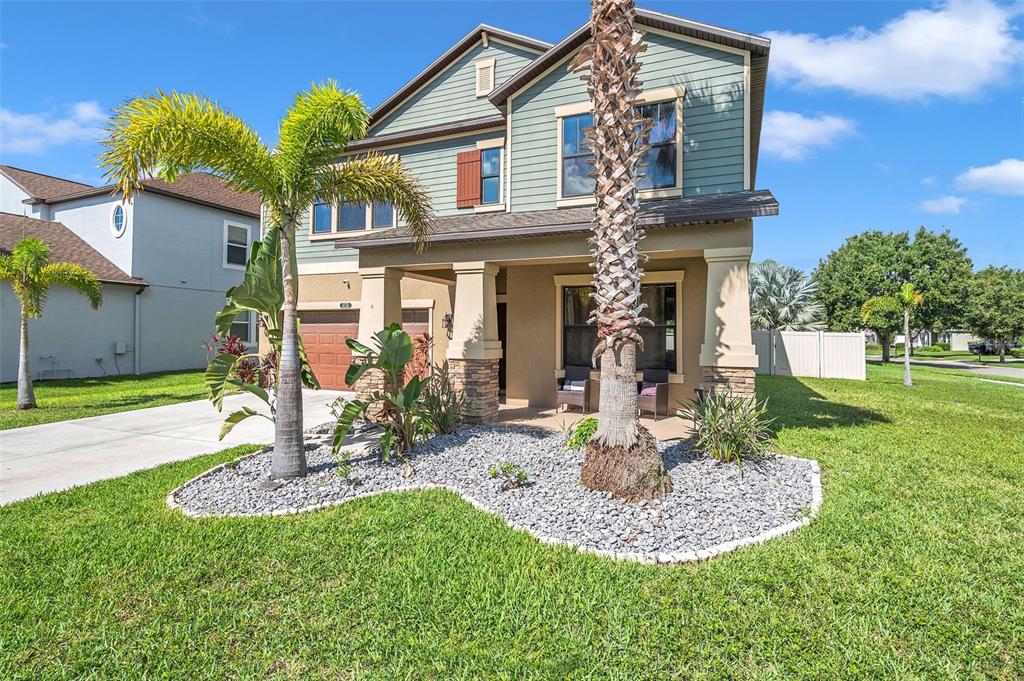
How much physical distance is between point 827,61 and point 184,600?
16.9 metres

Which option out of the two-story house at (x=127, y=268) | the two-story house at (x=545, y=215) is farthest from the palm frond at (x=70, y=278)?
the two-story house at (x=545, y=215)

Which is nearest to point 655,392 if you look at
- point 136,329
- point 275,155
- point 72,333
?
point 275,155

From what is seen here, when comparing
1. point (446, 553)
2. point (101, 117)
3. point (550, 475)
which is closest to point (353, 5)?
point (101, 117)

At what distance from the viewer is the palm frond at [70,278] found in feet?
38.6

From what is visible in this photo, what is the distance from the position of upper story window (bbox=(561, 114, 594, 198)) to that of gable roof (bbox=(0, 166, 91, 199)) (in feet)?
71.5

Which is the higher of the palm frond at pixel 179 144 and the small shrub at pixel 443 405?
the palm frond at pixel 179 144

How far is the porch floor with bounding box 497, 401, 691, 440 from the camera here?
331 inches

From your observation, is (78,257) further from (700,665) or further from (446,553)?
(700,665)

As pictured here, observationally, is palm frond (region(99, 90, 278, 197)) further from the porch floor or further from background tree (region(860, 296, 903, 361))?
background tree (region(860, 296, 903, 361))

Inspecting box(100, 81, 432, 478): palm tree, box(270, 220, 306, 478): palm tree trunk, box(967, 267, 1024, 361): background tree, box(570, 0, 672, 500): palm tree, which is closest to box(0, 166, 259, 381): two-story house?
box(100, 81, 432, 478): palm tree

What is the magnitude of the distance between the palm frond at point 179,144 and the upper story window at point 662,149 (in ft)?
21.7

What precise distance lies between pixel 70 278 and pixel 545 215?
39.7ft

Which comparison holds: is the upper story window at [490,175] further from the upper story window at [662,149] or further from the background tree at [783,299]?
the background tree at [783,299]

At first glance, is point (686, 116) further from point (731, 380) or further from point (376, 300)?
point (376, 300)
